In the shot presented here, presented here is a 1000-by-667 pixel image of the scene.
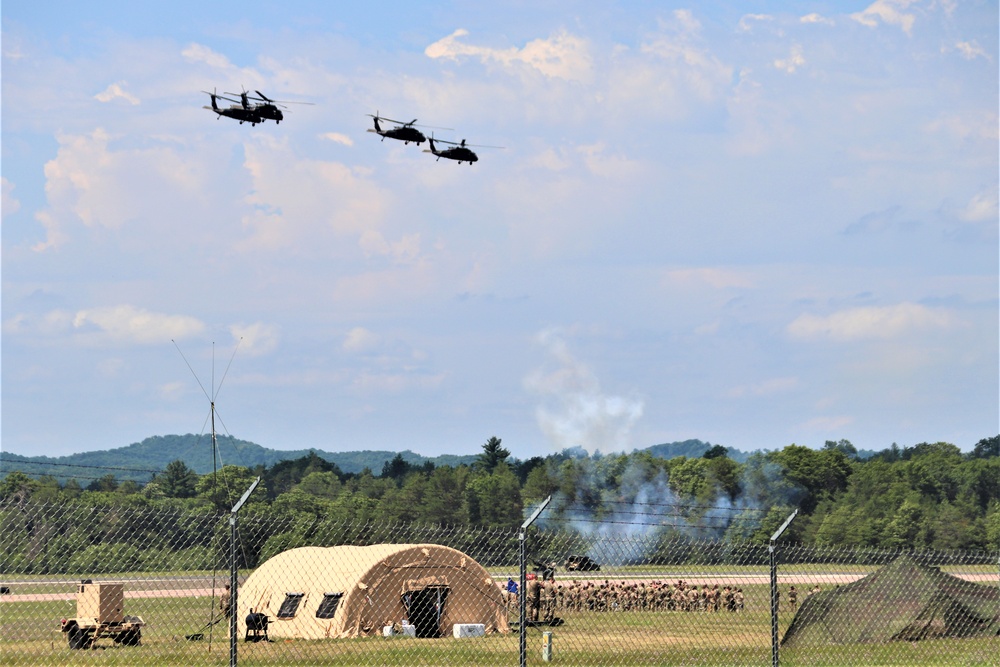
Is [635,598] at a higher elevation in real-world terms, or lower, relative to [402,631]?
lower

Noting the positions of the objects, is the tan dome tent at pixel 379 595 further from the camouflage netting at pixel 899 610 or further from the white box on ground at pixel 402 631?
the camouflage netting at pixel 899 610

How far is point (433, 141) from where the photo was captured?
41.2 metres

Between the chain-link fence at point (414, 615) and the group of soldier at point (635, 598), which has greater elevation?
the chain-link fence at point (414, 615)

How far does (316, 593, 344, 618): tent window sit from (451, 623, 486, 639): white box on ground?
2408 millimetres

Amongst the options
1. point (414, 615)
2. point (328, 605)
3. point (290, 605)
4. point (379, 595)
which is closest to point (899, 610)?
point (414, 615)

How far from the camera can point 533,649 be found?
23844 mm

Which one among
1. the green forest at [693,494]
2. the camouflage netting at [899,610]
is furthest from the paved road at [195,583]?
the green forest at [693,494]

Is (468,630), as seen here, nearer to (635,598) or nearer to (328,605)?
(328,605)

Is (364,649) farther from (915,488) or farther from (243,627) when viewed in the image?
(915,488)

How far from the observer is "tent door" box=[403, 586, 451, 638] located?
26203 mm

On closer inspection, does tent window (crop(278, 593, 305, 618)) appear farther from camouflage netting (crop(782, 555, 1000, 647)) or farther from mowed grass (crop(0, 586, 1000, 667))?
camouflage netting (crop(782, 555, 1000, 647))

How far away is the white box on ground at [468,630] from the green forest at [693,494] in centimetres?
2934

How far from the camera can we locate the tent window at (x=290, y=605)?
26808 millimetres

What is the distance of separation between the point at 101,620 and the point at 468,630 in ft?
25.1
